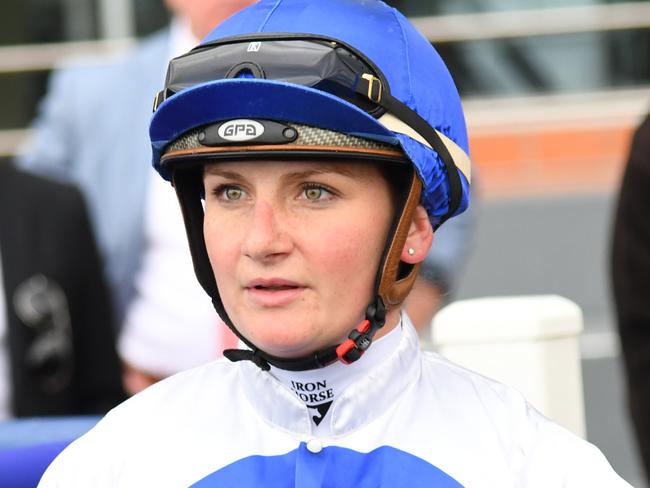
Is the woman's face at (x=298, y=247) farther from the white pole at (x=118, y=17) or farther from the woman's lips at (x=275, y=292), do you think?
the white pole at (x=118, y=17)

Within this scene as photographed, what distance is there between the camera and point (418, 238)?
102 inches

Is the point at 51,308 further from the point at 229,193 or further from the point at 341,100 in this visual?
the point at 341,100

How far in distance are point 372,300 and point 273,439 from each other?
0.95 feet

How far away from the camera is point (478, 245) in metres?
7.77

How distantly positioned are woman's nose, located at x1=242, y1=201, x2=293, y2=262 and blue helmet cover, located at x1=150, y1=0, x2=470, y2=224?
152mm

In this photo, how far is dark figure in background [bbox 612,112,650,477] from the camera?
390cm

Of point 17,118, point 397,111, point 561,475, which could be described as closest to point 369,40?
point 397,111

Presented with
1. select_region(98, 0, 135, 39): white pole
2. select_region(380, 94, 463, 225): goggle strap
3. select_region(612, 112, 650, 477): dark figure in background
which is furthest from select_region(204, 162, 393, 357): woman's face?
select_region(98, 0, 135, 39): white pole

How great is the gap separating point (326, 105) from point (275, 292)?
310 mm

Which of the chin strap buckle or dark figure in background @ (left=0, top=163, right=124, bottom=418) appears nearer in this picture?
the chin strap buckle

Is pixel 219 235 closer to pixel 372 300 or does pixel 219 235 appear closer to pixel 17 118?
pixel 372 300

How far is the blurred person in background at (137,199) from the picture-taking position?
400cm

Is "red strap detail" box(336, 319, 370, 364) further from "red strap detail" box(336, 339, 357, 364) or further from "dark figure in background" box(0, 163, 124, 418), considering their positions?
"dark figure in background" box(0, 163, 124, 418)

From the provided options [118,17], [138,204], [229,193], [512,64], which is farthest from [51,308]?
[512,64]
